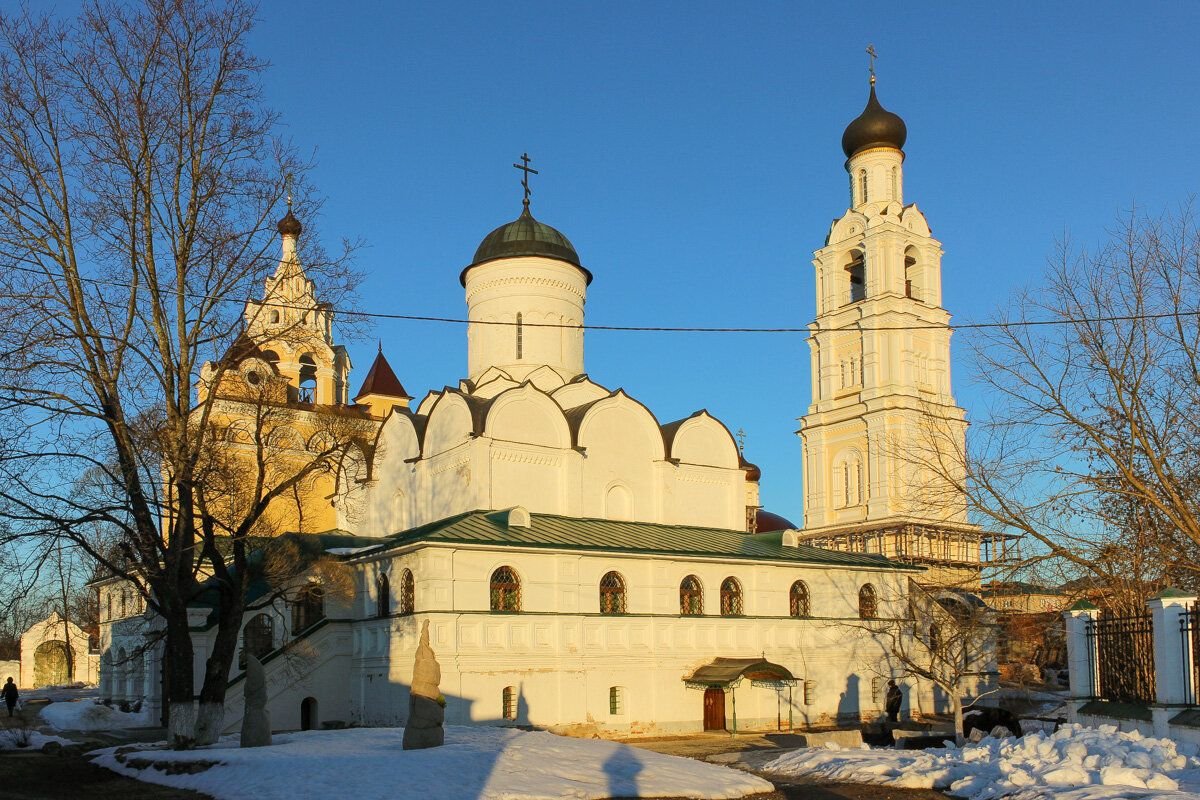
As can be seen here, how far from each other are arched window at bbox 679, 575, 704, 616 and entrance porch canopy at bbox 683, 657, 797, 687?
124 centimetres

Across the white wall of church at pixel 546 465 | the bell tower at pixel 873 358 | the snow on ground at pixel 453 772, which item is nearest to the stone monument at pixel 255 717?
the snow on ground at pixel 453 772

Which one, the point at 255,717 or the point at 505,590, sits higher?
the point at 505,590

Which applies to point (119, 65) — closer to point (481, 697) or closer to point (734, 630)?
point (481, 697)

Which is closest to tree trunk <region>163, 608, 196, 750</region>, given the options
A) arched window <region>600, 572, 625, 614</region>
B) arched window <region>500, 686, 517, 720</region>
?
arched window <region>500, 686, 517, 720</region>

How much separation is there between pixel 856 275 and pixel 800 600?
66.3ft

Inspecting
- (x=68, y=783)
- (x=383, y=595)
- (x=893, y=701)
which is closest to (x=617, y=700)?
(x=383, y=595)

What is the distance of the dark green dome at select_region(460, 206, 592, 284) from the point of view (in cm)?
3109

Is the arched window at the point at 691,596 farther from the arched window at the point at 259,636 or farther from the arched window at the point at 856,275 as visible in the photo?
the arched window at the point at 856,275

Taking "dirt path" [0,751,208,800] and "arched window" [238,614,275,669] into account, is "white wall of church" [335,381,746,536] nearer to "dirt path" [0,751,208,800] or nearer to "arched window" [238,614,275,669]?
"arched window" [238,614,275,669]

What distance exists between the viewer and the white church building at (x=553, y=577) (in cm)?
2262

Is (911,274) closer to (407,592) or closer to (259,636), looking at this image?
(407,592)

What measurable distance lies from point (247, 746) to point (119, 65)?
10.3m

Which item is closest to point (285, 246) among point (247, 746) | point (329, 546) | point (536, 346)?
point (536, 346)

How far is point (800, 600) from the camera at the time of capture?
27.7 meters
